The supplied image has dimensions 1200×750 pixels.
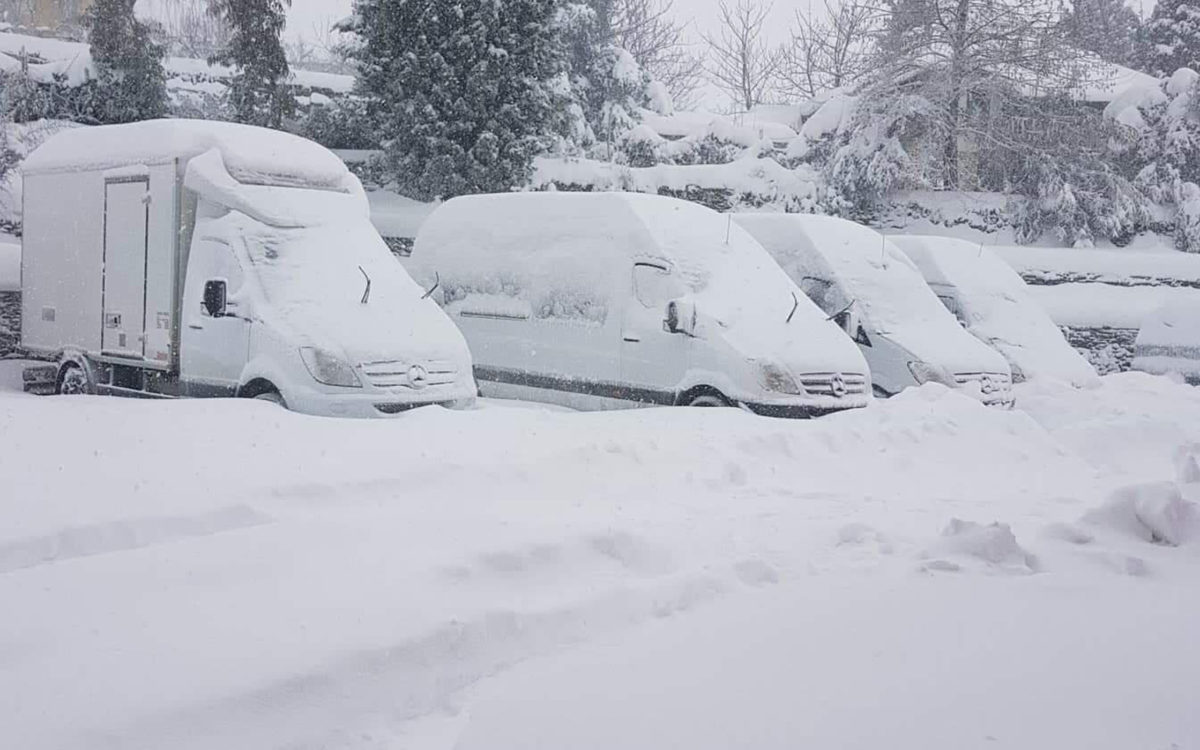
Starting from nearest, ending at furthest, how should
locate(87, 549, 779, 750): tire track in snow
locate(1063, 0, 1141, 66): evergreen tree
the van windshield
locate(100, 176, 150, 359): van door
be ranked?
locate(87, 549, 779, 750): tire track in snow → the van windshield → locate(100, 176, 150, 359): van door → locate(1063, 0, 1141, 66): evergreen tree

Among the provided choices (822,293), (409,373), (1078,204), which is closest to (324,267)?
(409,373)

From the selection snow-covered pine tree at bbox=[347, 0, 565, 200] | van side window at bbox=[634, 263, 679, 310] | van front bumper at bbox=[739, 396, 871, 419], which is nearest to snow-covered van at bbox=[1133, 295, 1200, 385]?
van front bumper at bbox=[739, 396, 871, 419]

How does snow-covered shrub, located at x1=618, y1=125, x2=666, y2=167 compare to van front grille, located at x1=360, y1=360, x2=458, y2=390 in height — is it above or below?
above

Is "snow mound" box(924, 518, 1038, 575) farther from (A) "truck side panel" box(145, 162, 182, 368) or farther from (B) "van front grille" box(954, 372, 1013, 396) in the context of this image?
(A) "truck side panel" box(145, 162, 182, 368)

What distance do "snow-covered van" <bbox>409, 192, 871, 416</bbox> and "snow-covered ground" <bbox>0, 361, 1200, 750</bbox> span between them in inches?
82.3

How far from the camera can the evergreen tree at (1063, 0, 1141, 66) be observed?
2770 centimetres

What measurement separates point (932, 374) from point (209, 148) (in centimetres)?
717

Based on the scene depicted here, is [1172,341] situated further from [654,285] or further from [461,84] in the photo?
[461,84]

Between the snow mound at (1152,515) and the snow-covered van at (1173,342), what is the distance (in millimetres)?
9083

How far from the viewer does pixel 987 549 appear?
209 inches

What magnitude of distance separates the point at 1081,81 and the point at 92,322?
953 inches

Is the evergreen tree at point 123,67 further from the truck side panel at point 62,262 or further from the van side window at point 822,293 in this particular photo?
the van side window at point 822,293

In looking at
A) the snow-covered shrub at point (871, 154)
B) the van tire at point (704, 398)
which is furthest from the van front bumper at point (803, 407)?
the snow-covered shrub at point (871, 154)

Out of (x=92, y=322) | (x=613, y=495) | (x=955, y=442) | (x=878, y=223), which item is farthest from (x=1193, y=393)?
(x=878, y=223)
